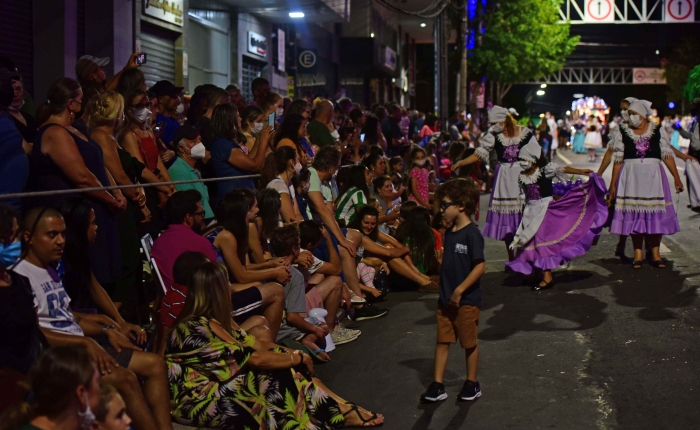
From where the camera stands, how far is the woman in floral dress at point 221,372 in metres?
5.48

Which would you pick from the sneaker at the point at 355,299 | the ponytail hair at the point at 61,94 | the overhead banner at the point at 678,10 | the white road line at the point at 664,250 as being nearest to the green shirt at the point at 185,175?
the sneaker at the point at 355,299

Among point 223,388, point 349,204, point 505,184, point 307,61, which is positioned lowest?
point 223,388

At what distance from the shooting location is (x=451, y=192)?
659cm

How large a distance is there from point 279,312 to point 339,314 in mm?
2037

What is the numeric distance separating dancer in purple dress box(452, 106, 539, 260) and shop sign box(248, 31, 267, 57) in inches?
454

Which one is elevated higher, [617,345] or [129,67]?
[129,67]

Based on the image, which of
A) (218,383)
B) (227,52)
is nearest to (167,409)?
(218,383)

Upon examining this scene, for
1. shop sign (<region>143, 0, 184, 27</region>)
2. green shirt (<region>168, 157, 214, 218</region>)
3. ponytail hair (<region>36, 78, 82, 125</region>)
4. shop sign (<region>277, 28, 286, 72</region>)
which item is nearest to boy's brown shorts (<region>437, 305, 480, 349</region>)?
green shirt (<region>168, 157, 214, 218</region>)

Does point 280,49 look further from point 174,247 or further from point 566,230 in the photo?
point 174,247

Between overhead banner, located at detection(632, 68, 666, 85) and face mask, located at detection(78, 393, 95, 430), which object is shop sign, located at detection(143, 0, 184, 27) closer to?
face mask, located at detection(78, 393, 95, 430)

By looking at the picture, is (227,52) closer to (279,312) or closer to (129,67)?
(129,67)

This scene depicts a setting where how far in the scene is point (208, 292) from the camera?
5480mm

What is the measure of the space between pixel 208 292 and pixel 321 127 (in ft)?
22.6

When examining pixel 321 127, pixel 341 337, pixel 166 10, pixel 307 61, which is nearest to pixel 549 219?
pixel 341 337
